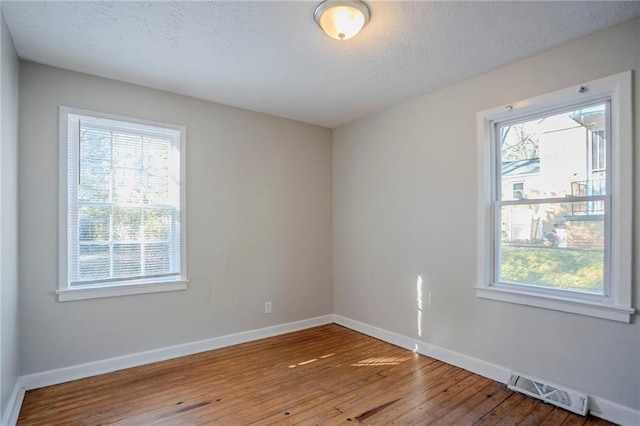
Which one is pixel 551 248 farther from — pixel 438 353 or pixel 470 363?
pixel 438 353

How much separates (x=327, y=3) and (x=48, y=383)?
351 cm

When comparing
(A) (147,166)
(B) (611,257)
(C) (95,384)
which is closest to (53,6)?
(A) (147,166)

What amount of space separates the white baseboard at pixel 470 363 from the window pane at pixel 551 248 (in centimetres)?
73

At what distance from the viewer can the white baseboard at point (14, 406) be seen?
84.7 inches

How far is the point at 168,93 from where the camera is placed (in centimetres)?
342

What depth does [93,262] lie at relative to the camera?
9.91 ft

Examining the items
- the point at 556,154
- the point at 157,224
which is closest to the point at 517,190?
the point at 556,154

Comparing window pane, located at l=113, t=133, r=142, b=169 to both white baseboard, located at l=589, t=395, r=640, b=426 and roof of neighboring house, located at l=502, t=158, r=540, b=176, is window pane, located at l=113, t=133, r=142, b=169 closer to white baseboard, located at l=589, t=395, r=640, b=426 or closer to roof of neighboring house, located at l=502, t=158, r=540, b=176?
roof of neighboring house, located at l=502, t=158, r=540, b=176

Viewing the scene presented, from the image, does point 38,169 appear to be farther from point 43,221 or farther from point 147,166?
point 147,166

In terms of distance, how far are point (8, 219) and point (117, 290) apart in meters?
1.06

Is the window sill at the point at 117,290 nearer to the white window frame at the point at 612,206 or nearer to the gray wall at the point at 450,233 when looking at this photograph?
the gray wall at the point at 450,233

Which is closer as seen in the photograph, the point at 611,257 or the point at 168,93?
the point at 611,257

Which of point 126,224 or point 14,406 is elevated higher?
point 126,224

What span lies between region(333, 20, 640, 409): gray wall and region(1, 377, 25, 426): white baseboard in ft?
10.4
